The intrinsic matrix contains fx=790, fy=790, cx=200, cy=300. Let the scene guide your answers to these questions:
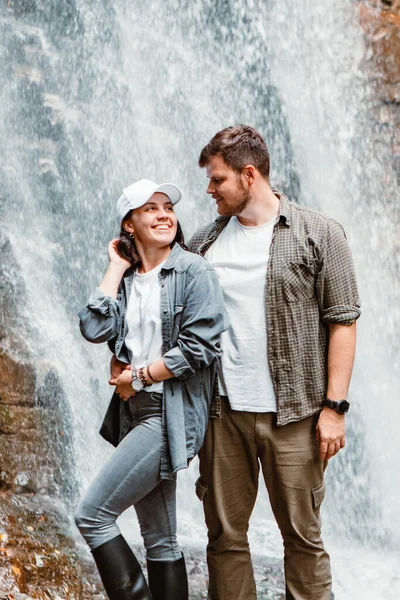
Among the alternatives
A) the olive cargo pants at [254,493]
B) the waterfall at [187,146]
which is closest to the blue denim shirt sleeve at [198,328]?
the olive cargo pants at [254,493]

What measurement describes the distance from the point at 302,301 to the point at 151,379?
2.20 feet

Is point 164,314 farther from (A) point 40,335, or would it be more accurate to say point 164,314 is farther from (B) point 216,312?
(A) point 40,335

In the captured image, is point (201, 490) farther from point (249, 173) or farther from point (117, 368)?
point (249, 173)

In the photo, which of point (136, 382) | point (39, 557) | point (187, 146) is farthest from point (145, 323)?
point (187, 146)

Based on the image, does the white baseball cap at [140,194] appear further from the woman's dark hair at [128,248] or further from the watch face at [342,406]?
the watch face at [342,406]

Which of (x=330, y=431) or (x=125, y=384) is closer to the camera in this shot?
(x=125, y=384)

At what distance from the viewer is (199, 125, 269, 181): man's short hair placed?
2996mm

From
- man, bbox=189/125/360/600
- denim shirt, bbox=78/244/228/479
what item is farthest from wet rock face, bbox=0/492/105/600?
denim shirt, bbox=78/244/228/479

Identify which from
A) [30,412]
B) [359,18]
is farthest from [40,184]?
[359,18]

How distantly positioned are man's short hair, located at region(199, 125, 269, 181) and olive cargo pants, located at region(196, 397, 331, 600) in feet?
3.02

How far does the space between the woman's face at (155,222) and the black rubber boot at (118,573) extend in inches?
42.8

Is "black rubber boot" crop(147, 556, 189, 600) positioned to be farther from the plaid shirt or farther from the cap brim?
the cap brim

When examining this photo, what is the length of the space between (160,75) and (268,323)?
6.56m

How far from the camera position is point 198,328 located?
284cm
